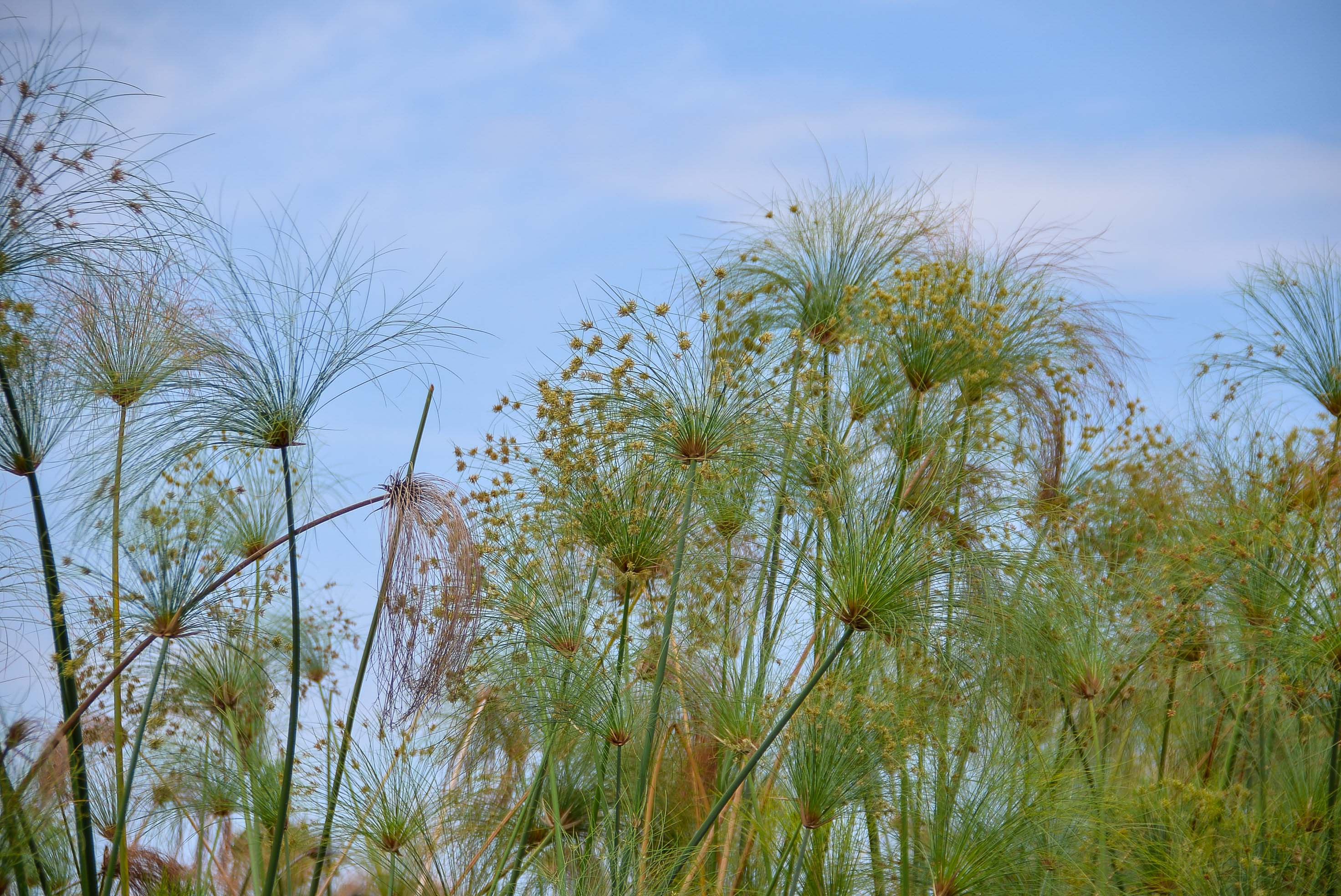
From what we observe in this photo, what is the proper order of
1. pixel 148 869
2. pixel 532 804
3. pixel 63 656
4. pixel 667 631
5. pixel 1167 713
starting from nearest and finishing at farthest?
pixel 667 631 < pixel 63 656 < pixel 532 804 < pixel 148 869 < pixel 1167 713

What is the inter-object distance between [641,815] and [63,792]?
200 cm

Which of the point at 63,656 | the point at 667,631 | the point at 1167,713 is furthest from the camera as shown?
the point at 1167,713

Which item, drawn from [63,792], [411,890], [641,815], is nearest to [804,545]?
[641,815]

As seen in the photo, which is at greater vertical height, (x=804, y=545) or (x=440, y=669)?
(x=804, y=545)

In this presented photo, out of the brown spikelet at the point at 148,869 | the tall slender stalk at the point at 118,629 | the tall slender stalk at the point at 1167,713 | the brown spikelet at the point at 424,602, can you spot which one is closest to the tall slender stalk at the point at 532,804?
the brown spikelet at the point at 424,602

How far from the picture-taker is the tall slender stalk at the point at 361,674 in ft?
12.6

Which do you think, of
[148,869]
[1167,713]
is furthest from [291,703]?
[1167,713]

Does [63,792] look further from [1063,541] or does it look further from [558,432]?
[1063,541]

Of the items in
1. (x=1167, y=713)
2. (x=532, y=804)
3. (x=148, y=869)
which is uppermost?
(x=1167, y=713)

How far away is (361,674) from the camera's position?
417 cm

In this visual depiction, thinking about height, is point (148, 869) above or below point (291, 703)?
below

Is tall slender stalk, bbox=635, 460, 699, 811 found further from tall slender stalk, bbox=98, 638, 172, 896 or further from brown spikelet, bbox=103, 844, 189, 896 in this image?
brown spikelet, bbox=103, 844, 189, 896

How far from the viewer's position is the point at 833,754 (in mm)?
3949

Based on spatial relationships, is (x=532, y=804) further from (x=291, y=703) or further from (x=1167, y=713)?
(x=1167, y=713)
